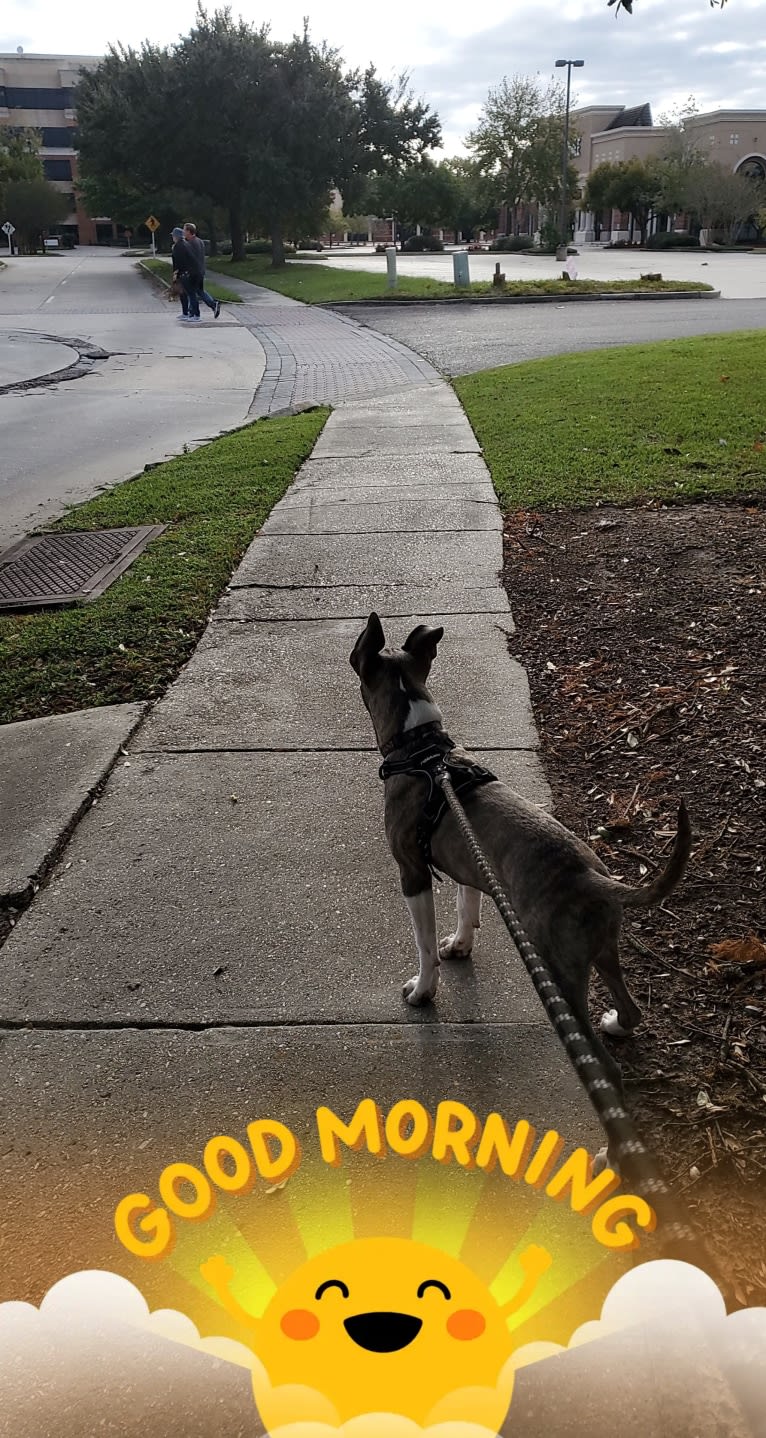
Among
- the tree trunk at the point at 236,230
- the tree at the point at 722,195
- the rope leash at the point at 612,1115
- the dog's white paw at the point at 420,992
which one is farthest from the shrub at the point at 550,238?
the rope leash at the point at 612,1115

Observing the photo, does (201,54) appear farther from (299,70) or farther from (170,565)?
(170,565)

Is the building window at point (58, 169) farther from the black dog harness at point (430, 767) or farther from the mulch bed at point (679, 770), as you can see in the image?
the black dog harness at point (430, 767)

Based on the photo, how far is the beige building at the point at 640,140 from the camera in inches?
3118

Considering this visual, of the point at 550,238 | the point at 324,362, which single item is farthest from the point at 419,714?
the point at 550,238

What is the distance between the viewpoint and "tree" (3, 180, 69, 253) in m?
73.2

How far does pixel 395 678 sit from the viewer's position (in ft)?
10.1

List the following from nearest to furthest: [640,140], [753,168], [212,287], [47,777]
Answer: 1. [47,777]
2. [212,287]
3. [753,168]
4. [640,140]

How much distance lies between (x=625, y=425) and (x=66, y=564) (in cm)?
620

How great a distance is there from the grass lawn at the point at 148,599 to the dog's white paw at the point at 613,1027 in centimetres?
315

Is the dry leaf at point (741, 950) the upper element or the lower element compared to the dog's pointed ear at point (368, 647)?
lower

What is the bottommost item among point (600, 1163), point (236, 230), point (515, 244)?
point (600, 1163)

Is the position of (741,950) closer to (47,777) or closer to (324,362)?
(47,777)

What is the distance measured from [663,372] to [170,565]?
9.32 meters

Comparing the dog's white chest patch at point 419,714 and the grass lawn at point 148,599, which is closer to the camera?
the dog's white chest patch at point 419,714
